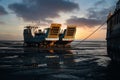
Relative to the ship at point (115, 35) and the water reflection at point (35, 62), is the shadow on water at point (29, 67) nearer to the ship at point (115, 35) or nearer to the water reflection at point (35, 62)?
the water reflection at point (35, 62)

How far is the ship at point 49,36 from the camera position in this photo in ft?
241

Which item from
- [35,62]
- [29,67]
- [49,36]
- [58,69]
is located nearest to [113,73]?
[58,69]

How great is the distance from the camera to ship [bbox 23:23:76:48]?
73375mm

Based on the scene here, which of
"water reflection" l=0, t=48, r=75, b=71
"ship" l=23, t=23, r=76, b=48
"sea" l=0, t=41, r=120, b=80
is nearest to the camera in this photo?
"sea" l=0, t=41, r=120, b=80

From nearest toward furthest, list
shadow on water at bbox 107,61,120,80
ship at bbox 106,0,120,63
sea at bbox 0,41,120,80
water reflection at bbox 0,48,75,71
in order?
1. shadow on water at bbox 107,61,120,80
2. sea at bbox 0,41,120,80
3. ship at bbox 106,0,120,63
4. water reflection at bbox 0,48,75,71

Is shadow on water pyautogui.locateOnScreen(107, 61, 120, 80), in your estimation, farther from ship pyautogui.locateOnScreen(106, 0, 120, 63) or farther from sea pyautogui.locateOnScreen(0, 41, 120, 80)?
ship pyautogui.locateOnScreen(106, 0, 120, 63)

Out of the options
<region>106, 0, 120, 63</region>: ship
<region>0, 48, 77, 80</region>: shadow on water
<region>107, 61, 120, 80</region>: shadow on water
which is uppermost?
<region>106, 0, 120, 63</region>: ship

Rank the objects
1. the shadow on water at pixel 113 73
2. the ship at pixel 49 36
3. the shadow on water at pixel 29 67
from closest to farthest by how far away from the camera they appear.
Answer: the shadow on water at pixel 113 73 → the shadow on water at pixel 29 67 → the ship at pixel 49 36

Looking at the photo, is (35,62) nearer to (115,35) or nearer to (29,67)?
(29,67)

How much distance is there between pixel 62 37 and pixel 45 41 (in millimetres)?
7120

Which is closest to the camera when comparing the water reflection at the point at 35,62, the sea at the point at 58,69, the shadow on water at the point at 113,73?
the shadow on water at the point at 113,73

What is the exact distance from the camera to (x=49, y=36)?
73.8 metres

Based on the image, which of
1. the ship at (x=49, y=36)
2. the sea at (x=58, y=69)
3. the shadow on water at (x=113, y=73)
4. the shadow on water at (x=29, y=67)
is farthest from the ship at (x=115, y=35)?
the ship at (x=49, y=36)

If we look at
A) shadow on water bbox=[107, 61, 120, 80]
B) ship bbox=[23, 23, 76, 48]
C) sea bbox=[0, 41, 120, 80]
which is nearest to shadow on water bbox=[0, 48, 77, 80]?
sea bbox=[0, 41, 120, 80]
